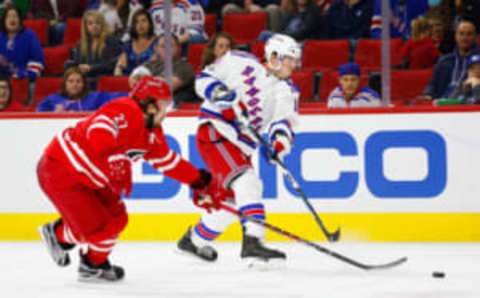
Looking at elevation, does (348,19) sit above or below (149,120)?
above

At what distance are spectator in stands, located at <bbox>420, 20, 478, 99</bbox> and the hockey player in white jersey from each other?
1172 millimetres

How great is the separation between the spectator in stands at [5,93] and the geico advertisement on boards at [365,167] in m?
0.99

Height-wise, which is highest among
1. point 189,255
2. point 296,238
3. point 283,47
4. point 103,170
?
point 283,47

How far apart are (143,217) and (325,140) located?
125 centimetres

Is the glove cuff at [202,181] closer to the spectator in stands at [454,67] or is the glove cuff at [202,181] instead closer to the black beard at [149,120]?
the black beard at [149,120]

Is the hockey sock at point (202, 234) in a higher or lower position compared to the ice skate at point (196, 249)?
higher

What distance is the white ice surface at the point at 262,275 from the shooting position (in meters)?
3.64

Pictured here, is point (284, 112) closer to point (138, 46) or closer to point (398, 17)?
point (398, 17)

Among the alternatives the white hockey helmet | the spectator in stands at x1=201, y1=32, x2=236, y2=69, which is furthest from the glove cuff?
the spectator in stands at x1=201, y1=32, x2=236, y2=69

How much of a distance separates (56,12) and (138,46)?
1101 millimetres

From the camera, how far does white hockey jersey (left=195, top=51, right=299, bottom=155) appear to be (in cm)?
438

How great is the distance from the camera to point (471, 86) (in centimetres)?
522

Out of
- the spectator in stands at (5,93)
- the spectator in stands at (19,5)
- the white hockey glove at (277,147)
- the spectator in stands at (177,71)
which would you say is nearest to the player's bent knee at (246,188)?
the white hockey glove at (277,147)

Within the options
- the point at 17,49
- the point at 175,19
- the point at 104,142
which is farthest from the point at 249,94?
the point at 17,49
